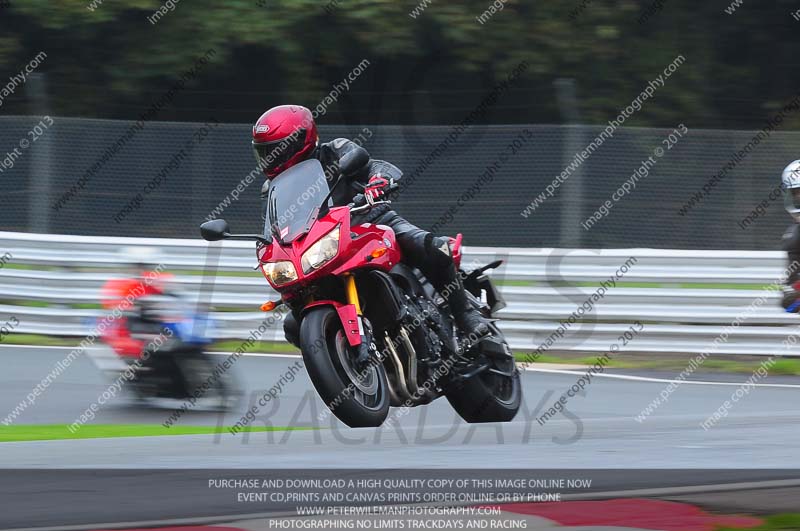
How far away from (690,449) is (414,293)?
6.64 ft

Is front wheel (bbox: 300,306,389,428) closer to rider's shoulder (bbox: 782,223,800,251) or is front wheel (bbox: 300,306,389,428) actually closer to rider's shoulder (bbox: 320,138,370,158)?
rider's shoulder (bbox: 320,138,370,158)

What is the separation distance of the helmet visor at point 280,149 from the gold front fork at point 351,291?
2.66ft

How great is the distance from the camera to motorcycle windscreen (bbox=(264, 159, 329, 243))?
7992 millimetres

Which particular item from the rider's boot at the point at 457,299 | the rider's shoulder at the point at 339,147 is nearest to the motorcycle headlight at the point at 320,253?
the rider's shoulder at the point at 339,147

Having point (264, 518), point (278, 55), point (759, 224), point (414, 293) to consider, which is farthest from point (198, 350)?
point (278, 55)

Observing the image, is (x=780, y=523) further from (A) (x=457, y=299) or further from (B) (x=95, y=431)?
(B) (x=95, y=431)

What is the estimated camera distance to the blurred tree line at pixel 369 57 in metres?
20.1

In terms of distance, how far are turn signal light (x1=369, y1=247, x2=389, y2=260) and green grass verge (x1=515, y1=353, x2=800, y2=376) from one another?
5220mm

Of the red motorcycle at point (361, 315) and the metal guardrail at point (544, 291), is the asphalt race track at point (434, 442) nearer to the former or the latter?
the red motorcycle at point (361, 315)

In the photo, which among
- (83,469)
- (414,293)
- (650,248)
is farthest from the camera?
(650,248)

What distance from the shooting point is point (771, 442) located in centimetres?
748

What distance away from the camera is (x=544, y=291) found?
1380cm

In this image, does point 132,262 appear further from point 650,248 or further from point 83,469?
point 650,248

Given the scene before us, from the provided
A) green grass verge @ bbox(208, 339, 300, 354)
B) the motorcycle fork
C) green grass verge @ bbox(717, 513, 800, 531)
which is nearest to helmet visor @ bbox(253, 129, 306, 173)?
the motorcycle fork
